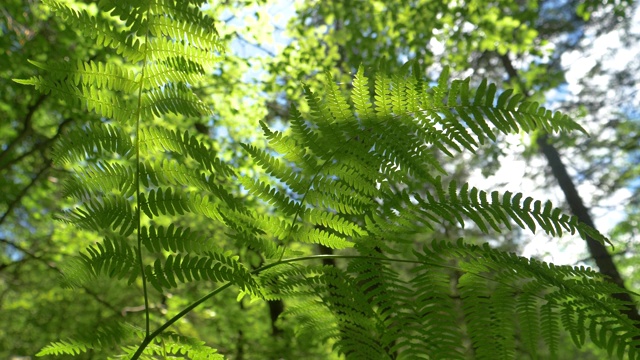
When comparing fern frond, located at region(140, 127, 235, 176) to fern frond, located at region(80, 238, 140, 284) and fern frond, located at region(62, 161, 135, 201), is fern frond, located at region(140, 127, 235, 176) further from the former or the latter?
fern frond, located at region(80, 238, 140, 284)

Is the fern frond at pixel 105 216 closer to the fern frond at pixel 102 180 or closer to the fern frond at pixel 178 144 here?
the fern frond at pixel 102 180

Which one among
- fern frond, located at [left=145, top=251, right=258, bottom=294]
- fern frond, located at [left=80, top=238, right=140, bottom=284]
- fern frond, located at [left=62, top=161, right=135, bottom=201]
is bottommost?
fern frond, located at [left=145, top=251, right=258, bottom=294]

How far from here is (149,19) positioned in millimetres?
1453

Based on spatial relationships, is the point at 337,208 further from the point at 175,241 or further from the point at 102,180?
the point at 102,180

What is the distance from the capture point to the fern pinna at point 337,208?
1173mm

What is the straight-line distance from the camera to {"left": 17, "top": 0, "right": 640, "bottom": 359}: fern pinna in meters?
1.17

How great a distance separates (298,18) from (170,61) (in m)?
5.62

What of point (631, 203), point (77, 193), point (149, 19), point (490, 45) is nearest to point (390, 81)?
point (149, 19)

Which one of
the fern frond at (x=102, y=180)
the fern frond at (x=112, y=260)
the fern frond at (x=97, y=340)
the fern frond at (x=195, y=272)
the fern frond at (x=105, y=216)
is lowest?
the fern frond at (x=97, y=340)

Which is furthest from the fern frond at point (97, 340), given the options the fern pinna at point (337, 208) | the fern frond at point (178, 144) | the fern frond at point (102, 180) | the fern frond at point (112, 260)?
the fern frond at point (178, 144)

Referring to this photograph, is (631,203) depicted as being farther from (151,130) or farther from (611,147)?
(151,130)

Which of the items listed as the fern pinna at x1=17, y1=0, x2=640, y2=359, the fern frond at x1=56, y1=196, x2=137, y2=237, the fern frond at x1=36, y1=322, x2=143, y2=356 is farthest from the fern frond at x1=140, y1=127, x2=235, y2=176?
the fern frond at x1=36, y1=322, x2=143, y2=356

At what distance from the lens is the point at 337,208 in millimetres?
1379

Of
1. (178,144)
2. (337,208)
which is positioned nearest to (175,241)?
(178,144)
